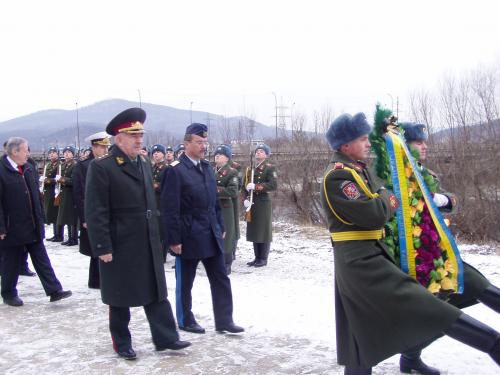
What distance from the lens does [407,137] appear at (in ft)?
15.9

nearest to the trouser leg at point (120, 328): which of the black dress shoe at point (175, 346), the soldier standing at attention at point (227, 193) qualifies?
the black dress shoe at point (175, 346)

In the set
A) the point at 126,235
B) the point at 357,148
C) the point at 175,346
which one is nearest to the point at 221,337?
the point at 175,346

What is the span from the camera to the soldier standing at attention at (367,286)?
3656mm

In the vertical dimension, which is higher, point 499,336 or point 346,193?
point 346,193

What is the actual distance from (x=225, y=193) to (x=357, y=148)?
507cm

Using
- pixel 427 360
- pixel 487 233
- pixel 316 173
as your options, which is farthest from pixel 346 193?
pixel 316 173

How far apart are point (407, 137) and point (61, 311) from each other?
441 centimetres

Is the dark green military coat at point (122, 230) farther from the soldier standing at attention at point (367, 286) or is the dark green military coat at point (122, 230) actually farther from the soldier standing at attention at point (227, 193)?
the soldier standing at attention at point (227, 193)

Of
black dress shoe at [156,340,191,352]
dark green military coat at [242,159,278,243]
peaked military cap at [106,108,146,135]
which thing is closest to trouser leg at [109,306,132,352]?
black dress shoe at [156,340,191,352]

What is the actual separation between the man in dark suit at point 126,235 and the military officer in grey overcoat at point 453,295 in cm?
201

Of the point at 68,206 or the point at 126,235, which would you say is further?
the point at 68,206

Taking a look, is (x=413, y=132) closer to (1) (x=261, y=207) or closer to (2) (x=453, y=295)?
(2) (x=453, y=295)

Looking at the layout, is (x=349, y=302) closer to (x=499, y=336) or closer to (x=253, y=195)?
(x=499, y=336)

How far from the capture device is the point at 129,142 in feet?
17.0
